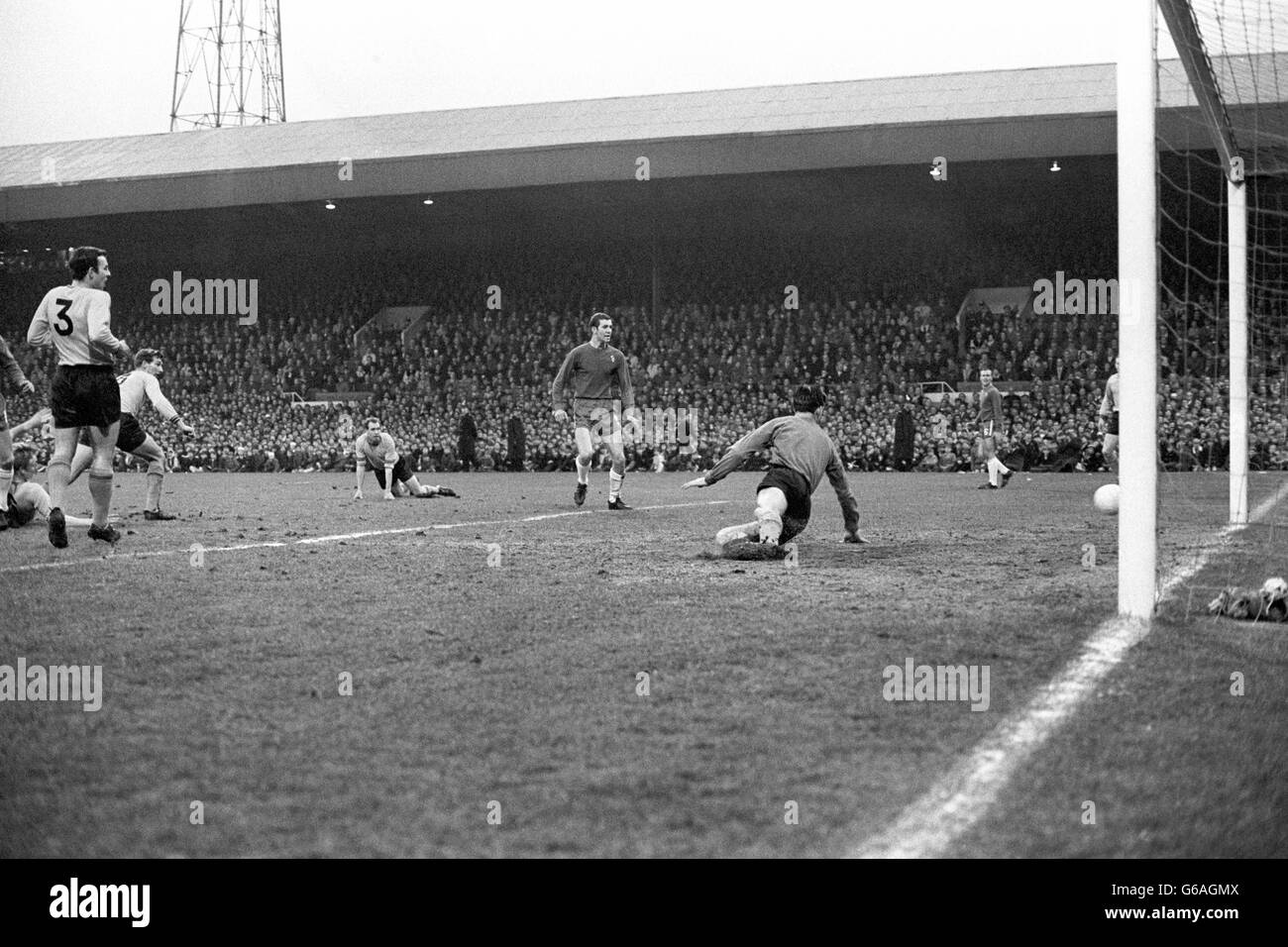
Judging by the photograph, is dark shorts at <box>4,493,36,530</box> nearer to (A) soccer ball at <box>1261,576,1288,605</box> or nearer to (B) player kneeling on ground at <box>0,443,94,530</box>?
(B) player kneeling on ground at <box>0,443,94,530</box>

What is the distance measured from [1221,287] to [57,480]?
1026 cm

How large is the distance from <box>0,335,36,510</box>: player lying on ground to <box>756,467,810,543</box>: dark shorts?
4.91 meters

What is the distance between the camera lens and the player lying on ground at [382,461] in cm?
1555

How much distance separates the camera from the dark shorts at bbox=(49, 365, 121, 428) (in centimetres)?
822

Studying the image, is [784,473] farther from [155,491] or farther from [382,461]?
[382,461]

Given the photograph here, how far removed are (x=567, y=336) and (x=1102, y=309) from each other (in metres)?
13.2

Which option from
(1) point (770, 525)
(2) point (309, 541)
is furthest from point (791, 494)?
(2) point (309, 541)

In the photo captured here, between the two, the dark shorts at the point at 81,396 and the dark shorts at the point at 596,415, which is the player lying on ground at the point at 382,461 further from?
the dark shorts at the point at 81,396

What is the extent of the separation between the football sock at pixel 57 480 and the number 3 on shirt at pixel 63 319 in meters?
0.83

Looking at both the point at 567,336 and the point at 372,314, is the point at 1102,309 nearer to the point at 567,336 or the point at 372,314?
the point at 567,336

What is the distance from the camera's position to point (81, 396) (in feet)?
27.0

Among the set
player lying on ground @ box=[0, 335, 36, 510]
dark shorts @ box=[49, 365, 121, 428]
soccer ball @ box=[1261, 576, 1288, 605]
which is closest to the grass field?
soccer ball @ box=[1261, 576, 1288, 605]

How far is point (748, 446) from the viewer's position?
309 inches
